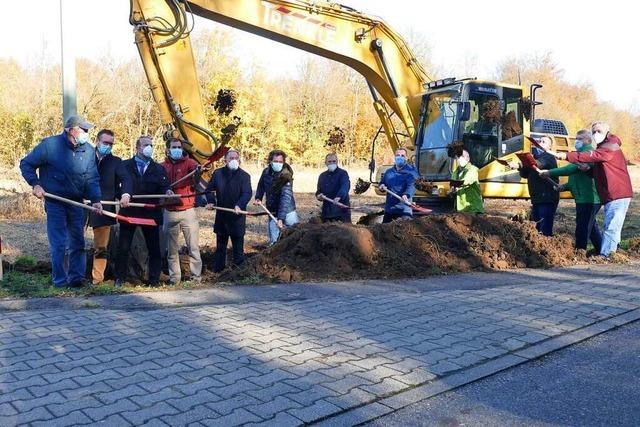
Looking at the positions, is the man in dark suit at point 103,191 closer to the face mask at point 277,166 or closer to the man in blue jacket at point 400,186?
the face mask at point 277,166

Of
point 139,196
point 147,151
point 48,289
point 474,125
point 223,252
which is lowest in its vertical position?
point 48,289

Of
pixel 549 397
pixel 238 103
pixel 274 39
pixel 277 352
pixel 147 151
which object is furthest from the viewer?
pixel 238 103

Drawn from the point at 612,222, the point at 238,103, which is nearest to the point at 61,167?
the point at 612,222

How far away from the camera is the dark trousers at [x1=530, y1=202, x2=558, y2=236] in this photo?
10.4 meters

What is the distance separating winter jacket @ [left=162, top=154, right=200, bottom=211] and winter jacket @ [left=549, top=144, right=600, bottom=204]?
5740 mm

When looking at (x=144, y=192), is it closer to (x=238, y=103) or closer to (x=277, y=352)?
(x=277, y=352)

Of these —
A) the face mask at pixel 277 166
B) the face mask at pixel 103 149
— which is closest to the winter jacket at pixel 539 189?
the face mask at pixel 277 166

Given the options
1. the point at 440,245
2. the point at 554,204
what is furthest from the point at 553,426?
the point at 554,204

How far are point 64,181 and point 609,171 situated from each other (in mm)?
7751

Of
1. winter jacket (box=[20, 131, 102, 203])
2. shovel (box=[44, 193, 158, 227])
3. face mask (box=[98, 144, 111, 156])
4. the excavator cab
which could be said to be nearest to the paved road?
shovel (box=[44, 193, 158, 227])

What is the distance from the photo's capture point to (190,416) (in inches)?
138

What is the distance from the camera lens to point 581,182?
32.0ft

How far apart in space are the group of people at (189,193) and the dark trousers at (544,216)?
0.02 m

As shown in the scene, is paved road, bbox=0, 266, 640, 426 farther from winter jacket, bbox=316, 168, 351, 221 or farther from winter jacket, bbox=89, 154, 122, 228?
winter jacket, bbox=316, 168, 351, 221
